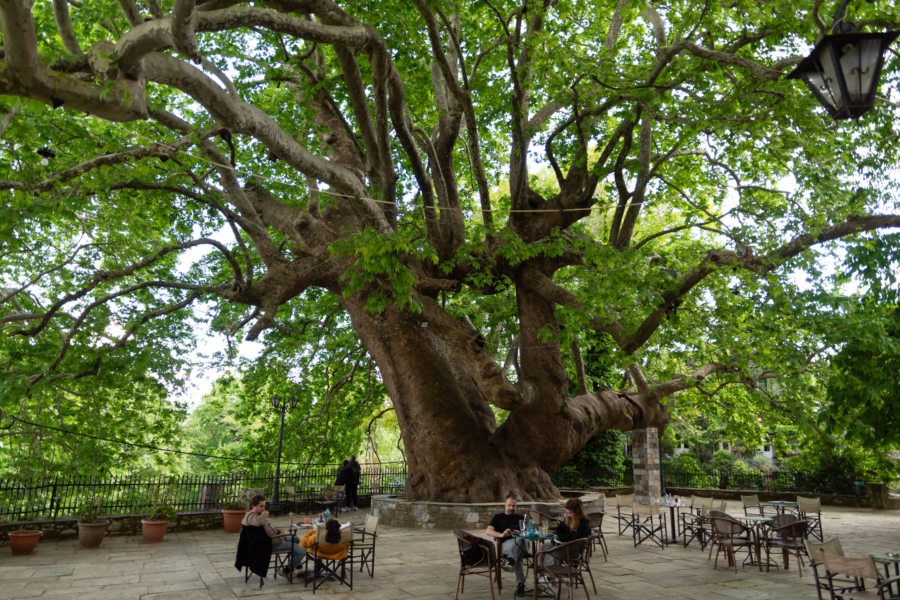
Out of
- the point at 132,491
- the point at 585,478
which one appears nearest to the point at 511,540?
the point at 132,491

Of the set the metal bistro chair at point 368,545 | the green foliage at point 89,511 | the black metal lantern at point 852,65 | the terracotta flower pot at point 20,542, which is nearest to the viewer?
the black metal lantern at point 852,65

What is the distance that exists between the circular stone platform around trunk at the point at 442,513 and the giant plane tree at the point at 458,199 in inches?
14.8

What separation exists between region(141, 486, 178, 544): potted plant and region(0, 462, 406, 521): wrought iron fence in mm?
106

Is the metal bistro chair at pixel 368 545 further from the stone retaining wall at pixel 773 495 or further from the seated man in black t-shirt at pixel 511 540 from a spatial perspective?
the stone retaining wall at pixel 773 495

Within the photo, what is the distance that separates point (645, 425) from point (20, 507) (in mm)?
13503

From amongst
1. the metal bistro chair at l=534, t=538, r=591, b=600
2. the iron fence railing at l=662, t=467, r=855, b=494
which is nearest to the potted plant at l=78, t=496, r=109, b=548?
the metal bistro chair at l=534, t=538, r=591, b=600

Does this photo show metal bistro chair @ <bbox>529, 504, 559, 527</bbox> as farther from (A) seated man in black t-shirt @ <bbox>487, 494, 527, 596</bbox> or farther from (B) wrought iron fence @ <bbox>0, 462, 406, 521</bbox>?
(B) wrought iron fence @ <bbox>0, 462, 406, 521</bbox>

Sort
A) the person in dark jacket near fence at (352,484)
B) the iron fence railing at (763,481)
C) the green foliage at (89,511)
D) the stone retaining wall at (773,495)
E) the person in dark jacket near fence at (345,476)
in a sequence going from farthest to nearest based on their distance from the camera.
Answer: the iron fence railing at (763,481) → the stone retaining wall at (773,495) → the person in dark jacket near fence at (352,484) → the person in dark jacket near fence at (345,476) → the green foliage at (89,511)

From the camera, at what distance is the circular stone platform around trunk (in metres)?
10.5

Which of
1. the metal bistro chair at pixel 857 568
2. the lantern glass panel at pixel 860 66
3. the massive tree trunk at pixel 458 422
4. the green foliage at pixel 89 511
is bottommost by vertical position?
the green foliage at pixel 89 511

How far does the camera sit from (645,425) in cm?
1401

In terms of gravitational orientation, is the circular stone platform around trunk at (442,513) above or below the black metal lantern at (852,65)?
below

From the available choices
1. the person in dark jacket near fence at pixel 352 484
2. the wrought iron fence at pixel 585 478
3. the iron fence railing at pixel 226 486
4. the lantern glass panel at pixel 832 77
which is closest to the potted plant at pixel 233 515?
the iron fence railing at pixel 226 486

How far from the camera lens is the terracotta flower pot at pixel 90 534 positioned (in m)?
9.57
